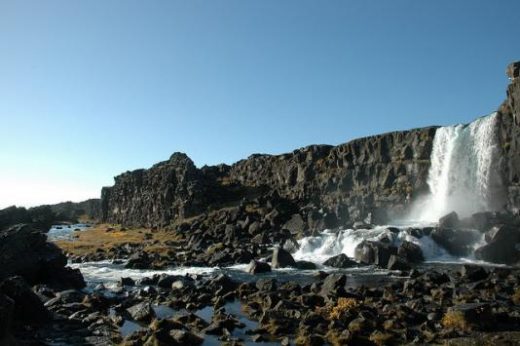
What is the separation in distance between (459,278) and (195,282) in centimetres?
2527

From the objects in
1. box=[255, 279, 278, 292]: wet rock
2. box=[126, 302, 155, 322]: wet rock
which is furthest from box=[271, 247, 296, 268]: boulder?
box=[126, 302, 155, 322]: wet rock

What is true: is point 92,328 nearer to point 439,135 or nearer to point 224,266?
point 224,266

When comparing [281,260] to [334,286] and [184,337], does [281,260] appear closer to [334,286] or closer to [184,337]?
[334,286]

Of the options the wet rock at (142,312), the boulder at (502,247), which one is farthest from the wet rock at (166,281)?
the boulder at (502,247)

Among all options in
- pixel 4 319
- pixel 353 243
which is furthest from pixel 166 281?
pixel 353 243

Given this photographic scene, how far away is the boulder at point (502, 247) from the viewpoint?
54.8 m

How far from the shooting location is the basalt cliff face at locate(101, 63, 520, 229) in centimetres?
7694

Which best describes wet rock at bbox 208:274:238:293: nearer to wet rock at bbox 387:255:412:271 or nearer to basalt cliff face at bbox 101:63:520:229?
wet rock at bbox 387:255:412:271

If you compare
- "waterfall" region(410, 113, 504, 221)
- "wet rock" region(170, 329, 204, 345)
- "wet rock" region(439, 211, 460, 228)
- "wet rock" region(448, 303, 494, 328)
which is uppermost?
"waterfall" region(410, 113, 504, 221)

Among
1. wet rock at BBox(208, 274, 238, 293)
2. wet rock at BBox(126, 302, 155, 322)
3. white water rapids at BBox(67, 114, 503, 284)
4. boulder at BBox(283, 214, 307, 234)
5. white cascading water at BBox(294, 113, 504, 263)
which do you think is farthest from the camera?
boulder at BBox(283, 214, 307, 234)

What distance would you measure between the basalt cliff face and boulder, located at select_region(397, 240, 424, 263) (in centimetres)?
2089

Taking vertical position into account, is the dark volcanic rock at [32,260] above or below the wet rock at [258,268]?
above

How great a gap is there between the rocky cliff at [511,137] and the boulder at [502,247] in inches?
561

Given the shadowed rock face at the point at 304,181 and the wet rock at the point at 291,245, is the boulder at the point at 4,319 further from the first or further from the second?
the shadowed rock face at the point at 304,181
